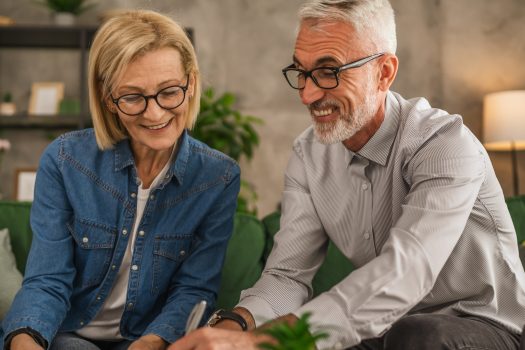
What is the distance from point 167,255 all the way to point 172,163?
9.5 inches

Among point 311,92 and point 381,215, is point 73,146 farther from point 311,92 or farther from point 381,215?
point 381,215

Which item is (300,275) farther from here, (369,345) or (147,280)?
(147,280)

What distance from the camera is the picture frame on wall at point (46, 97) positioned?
4590mm

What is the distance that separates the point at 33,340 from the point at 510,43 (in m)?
4.08

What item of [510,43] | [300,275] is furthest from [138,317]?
[510,43]

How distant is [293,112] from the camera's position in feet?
15.6

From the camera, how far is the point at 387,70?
5.24 ft

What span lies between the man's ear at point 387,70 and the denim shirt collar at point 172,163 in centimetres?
54

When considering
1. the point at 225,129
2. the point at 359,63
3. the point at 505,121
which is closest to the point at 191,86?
the point at 359,63

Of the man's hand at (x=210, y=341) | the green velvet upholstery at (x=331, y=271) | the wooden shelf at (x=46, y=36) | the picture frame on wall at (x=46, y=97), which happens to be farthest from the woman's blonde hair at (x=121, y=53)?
the picture frame on wall at (x=46, y=97)

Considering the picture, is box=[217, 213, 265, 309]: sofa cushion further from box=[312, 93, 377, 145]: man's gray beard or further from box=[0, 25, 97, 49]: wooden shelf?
box=[0, 25, 97, 49]: wooden shelf

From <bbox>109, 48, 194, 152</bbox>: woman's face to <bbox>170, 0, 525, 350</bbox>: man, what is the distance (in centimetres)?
31

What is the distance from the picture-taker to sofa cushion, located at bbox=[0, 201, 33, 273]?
216cm

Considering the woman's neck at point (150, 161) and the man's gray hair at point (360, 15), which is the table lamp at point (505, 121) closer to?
the man's gray hair at point (360, 15)
